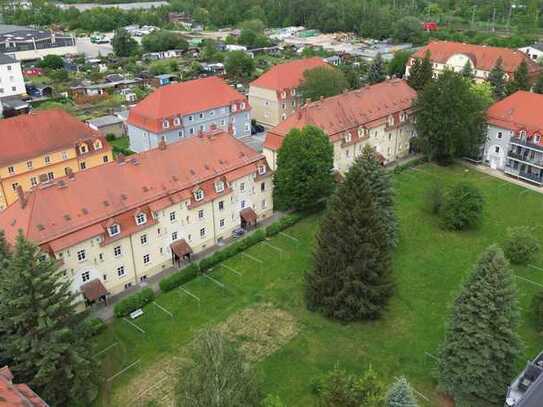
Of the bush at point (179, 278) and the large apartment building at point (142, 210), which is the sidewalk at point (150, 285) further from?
the bush at point (179, 278)

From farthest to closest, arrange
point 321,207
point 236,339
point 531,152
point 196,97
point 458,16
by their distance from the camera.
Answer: point 458,16 < point 196,97 < point 531,152 < point 321,207 < point 236,339

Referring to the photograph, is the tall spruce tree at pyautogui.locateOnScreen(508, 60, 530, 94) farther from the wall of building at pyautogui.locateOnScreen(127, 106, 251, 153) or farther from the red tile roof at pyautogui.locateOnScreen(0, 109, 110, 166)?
the red tile roof at pyautogui.locateOnScreen(0, 109, 110, 166)

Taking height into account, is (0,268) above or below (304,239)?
above

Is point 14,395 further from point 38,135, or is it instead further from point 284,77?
point 284,77

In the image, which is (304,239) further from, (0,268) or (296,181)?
(0,268)

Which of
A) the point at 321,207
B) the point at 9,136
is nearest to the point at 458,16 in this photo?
the point at 321,207

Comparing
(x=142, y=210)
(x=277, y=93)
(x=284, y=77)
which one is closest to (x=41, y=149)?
(x=142, y=210)
